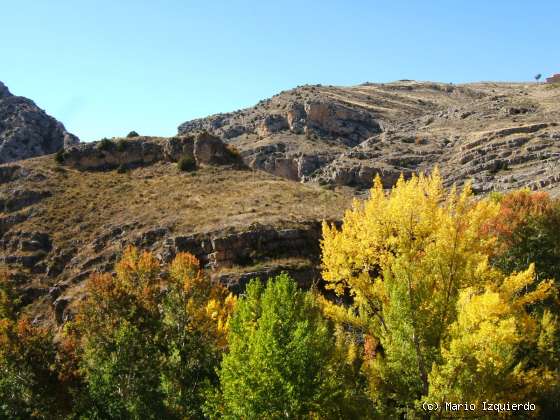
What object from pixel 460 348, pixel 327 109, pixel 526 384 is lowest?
pixel 526 384

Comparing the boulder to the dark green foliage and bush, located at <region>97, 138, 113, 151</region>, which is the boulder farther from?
the dark green foliage

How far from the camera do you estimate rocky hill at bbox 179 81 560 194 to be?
80.4m

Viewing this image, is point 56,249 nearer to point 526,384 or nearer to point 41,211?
point 41,211

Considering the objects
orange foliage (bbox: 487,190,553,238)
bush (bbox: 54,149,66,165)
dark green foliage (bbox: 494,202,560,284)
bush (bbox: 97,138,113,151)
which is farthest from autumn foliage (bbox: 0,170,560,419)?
bush (bbox: 54,149,66,165)

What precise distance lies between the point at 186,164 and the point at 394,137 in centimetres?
5653

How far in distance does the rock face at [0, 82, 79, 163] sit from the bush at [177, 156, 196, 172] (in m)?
46.9

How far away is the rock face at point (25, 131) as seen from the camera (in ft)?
325

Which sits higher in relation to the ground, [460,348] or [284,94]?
[284,94]

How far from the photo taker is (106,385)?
22.3 m

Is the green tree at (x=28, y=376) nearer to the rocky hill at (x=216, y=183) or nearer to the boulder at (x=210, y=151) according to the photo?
the rocky hill at (x=216, y=183)

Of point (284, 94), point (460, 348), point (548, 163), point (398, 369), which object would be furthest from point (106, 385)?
point (284, 94)

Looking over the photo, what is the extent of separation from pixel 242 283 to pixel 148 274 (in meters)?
10.0

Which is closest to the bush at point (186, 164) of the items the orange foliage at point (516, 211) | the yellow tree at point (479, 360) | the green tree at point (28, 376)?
the orange foliage at point (516, 211)

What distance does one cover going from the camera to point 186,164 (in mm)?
66625
